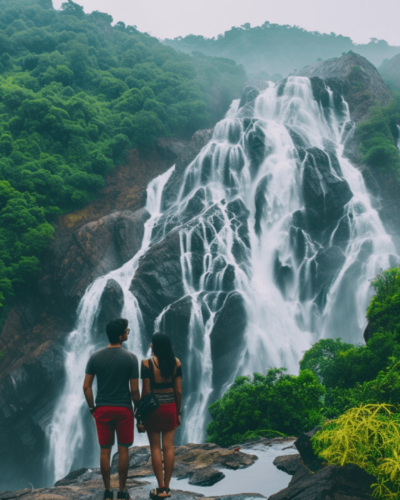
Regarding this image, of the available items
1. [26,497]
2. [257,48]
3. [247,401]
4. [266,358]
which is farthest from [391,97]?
[257,48]

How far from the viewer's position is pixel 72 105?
3306 centimetres

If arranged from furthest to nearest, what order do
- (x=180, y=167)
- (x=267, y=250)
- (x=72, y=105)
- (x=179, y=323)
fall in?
(x=72, y=105)
(x=180, y=167)
(x=267, y=250)
(x=179, y=323)

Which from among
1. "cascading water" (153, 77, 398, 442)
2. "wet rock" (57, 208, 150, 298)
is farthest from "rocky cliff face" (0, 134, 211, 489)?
"cascading water" (153, 77, 398, 442)

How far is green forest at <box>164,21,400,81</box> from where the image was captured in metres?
90.8

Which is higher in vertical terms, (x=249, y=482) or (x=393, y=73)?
(x=393, y=73)

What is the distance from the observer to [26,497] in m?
5.52

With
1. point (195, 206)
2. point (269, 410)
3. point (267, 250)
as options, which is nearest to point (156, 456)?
point (269, 410)

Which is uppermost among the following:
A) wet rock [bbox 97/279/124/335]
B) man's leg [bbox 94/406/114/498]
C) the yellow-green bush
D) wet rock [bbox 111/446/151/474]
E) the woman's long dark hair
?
wet rock [bbox 97/279/124/335]

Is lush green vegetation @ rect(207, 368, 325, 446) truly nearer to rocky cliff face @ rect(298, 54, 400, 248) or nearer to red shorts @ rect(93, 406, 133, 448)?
red shorts @ rect(93, 406, 133, 448)

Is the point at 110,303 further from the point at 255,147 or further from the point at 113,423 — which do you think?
the point at 113,423

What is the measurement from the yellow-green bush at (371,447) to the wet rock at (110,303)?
18.6m

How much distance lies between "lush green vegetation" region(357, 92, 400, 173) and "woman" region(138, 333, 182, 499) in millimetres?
27905

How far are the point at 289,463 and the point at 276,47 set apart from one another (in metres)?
102

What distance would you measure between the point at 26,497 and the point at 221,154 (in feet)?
87.1
